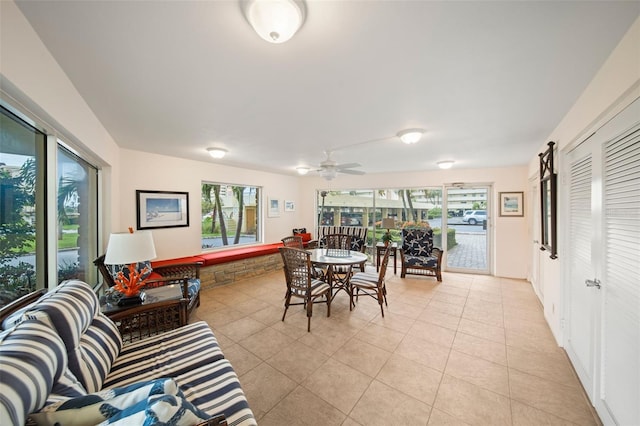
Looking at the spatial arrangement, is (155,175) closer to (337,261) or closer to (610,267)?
(337,261)

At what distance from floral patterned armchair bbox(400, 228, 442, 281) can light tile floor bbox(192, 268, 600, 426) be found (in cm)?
101

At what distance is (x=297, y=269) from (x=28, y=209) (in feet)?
7.60

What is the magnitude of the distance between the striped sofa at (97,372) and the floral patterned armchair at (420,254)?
407 cm

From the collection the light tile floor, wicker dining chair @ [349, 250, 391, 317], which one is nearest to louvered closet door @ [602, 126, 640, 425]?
the light tile floor

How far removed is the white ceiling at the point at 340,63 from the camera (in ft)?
3.68

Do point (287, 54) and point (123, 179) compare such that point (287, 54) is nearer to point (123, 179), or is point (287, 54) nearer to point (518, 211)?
point (123, 179)

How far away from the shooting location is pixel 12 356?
813 mm

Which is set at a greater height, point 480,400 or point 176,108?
point 176,108

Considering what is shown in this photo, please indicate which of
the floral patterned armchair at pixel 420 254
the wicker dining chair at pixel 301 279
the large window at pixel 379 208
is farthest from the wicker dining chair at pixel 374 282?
the large window at pixel 379 208

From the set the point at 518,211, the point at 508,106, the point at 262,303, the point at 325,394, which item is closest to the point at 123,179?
the point at 262,303

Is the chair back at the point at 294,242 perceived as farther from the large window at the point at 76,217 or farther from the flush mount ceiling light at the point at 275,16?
the flush mount ceiling light at the point at 275,16

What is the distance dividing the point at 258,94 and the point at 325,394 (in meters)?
2.45

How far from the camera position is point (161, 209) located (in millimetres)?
4082

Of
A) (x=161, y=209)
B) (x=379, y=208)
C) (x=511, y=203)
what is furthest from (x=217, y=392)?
(x=511, y=203)
